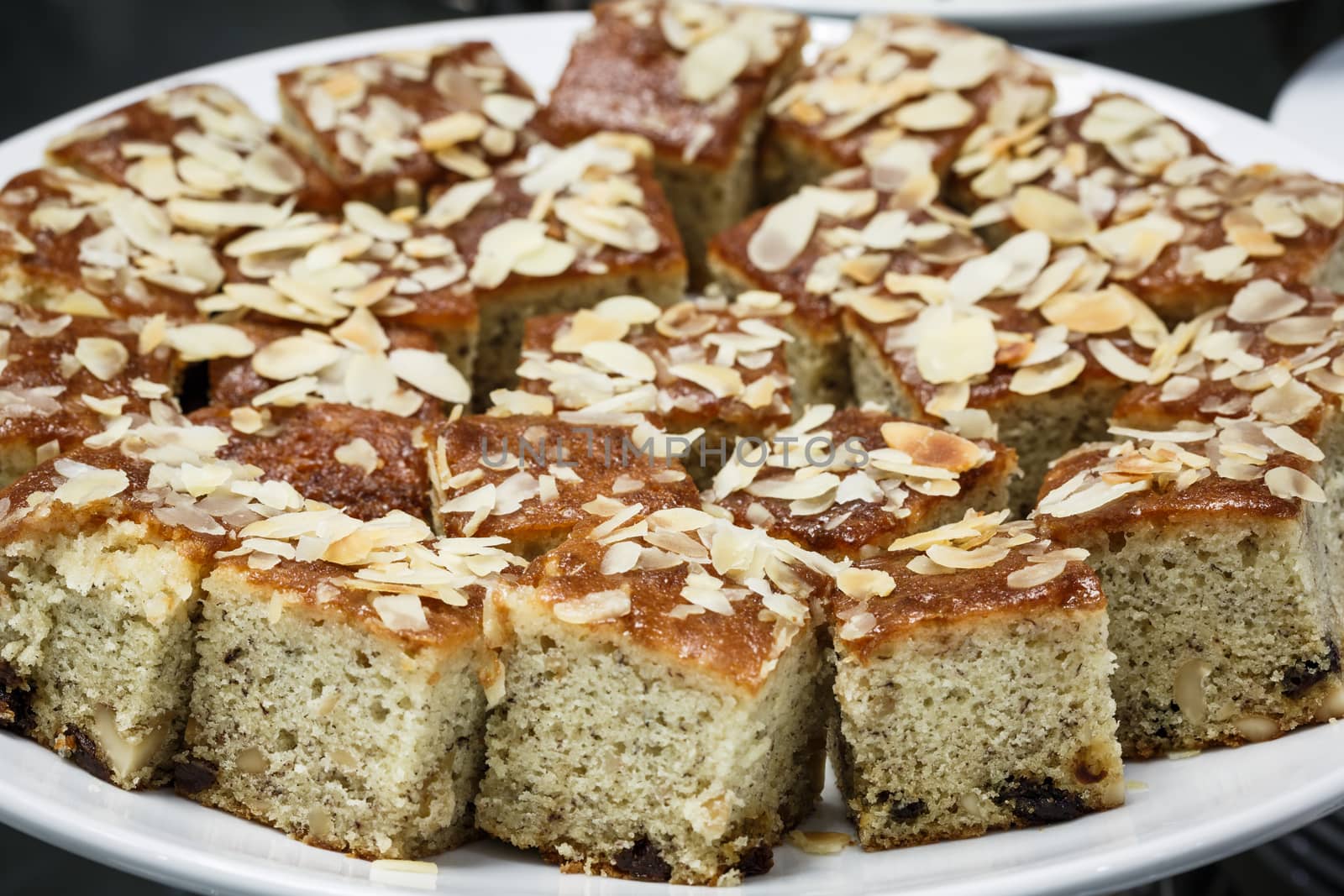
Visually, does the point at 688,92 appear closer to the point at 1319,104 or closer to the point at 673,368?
the point at 673,368

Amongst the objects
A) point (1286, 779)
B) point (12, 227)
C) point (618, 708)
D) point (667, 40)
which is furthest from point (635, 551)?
point (667, 40)

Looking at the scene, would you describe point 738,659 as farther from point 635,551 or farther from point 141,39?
point 141,39

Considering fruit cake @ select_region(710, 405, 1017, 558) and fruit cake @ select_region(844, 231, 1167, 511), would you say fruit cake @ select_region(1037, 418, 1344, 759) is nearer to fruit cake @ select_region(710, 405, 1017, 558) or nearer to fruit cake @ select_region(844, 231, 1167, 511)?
fruit cake @ select_region(710, 405, 1017, 558)

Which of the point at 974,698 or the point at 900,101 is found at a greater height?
the point at 900,101

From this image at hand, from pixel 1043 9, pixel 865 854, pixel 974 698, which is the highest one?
pixel 1043 9

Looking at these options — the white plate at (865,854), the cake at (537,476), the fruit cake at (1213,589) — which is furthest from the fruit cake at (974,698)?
the cake at (537,476)

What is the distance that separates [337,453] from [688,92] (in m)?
1.60

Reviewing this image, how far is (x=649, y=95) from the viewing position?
391 centimetres

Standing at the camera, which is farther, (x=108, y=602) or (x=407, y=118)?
(x=407, y=118)

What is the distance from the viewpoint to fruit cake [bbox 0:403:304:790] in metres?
2.34

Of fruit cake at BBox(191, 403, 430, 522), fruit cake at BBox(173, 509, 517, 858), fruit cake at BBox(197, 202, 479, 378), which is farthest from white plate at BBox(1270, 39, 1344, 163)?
fruit cake at BBox(173, 509, 517, 858)

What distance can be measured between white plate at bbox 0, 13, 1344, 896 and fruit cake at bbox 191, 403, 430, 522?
596 mm

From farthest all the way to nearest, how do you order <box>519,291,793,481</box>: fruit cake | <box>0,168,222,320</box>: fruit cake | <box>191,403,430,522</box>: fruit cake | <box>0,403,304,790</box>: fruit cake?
<box>0,168,222,320</box>: fruit cake, <box>519,291,793,481</box>: fruit cake, <box>191,403,430,522</box>: fruit cake, <box>0,403,304,790</box>: fruit cake

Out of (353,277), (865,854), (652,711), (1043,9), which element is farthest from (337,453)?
(1043,9)
